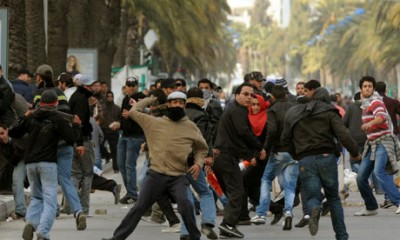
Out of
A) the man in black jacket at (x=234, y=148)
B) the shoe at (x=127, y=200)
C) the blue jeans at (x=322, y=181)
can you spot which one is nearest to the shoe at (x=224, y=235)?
→ the man in black jacket at (x=234, y=148)

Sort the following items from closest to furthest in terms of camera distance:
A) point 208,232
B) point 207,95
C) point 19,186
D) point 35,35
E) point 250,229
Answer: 1. point 208,232
2. point 250,229
3. point 19,186
4. point 207,95
5. point 35,35

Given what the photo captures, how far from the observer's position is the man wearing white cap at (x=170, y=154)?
12.8 m

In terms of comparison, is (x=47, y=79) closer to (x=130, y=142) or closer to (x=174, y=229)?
(x=174, y=229)

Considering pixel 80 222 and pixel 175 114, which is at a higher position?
pixel 175 114

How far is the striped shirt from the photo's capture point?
1739 centimetres

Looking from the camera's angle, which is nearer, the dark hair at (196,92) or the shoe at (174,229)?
the dark hair at (196,92)

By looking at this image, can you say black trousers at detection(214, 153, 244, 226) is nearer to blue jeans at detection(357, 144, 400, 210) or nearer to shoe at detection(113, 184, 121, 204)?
blue jeans at detection(357, 144, 400, 210)

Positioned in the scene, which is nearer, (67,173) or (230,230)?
(230,230)

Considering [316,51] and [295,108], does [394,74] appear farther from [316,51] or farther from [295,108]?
[295,108]

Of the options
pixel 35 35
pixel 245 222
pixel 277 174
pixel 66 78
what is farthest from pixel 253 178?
pixel 35 35

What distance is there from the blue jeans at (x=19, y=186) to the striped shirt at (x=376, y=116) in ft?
13.9

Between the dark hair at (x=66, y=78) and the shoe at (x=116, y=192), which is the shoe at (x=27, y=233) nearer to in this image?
the dark hair at (x=66, y=78)

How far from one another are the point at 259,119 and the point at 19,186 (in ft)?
9.84

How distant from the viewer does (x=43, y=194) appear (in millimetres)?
14109
